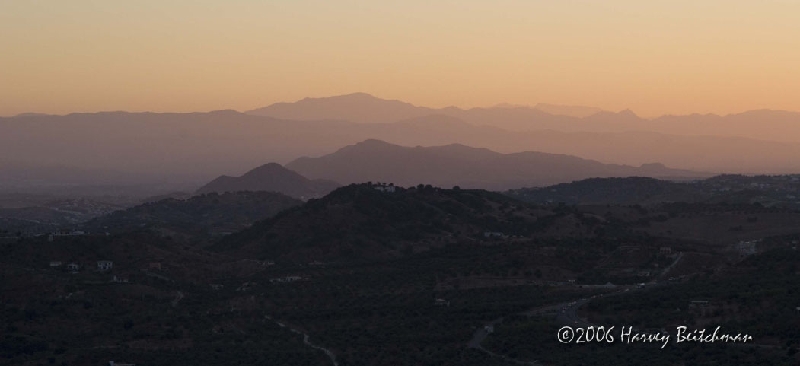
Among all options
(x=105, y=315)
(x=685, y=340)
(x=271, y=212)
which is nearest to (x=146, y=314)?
(x=105, y=315)

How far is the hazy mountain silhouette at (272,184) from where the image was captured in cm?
18338

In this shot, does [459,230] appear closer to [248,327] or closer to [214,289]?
[214,289]

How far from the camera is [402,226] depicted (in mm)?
92812

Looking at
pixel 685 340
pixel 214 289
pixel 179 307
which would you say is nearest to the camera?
pixel 685 340

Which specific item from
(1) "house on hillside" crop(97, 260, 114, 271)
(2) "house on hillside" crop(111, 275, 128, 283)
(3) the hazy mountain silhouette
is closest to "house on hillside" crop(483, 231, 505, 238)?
(1) "house on hillside" crop(97, 260, 114, 271)

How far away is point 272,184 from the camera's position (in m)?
187

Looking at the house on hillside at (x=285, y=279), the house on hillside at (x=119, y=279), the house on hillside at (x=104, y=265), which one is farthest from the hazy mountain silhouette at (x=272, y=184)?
the house on hillside at (x=119, y=279)

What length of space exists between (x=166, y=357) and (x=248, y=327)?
7.31 metres

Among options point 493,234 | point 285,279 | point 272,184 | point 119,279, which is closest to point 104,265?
point 119,279

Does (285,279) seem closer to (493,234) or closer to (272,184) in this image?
(493,234)

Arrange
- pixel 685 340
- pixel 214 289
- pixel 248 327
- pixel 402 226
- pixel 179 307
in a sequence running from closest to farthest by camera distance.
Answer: pixel 685 340
pixel 248 327
pixel 179 307
pixel 214 289
pixel 402 226

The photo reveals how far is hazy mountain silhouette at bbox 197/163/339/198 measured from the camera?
602ft

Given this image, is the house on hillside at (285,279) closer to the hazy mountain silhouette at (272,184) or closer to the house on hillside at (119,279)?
the house on hillside at (119,279)

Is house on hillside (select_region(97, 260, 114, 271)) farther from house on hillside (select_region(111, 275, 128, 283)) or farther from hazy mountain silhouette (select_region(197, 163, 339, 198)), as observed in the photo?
hazy mountain silhouette (select_region(197, 163, 339, 198))
